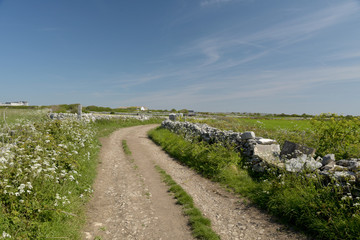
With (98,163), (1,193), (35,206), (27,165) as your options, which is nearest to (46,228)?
(35,206)

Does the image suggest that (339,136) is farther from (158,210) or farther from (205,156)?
(158,210)

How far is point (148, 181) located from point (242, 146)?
5.01m

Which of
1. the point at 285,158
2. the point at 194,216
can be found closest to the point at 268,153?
the point at 285,158

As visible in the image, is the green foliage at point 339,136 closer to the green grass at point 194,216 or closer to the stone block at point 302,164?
the stone block at point 302,164

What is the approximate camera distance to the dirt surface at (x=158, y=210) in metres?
5.27

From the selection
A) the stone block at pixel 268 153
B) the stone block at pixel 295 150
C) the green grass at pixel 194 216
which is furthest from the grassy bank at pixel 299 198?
the green grass at pixel 194 216

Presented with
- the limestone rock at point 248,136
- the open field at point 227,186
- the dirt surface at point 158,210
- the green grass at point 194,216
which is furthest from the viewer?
the limestone rock at point 248,136

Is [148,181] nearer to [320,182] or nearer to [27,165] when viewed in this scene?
[27,165]

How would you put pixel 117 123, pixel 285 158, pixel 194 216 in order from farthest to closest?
pixel 117 123, pixel 285 158, pixel 194 216

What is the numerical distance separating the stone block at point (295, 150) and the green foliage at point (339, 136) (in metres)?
1.68

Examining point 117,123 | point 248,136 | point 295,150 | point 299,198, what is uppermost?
point 248,136

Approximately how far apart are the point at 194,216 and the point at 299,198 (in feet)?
9.65

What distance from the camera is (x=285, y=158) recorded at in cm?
805

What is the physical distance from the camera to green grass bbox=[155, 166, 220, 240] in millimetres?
5047
